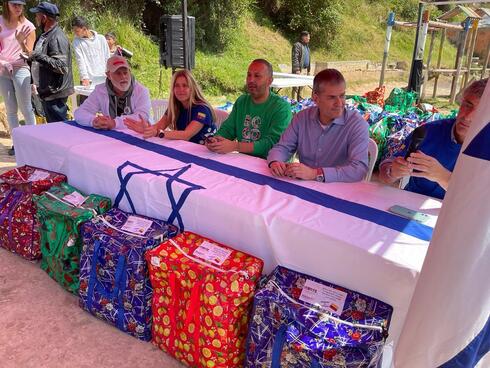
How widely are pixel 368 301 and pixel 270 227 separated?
16.7 inches

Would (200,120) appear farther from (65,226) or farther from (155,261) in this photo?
(155,261)

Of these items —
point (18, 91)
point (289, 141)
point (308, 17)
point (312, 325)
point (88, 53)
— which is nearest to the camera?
point (312, 325)

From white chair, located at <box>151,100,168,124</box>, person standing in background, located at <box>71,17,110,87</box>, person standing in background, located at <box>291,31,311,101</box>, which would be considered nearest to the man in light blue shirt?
white chair, located at <box>151,100,168,124</box>

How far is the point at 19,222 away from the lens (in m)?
2.29

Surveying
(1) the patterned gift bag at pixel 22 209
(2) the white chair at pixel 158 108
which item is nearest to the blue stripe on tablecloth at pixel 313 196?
(1) the patterned gift bag at pixel 22 209

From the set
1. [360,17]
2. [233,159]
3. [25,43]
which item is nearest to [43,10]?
[25,43]

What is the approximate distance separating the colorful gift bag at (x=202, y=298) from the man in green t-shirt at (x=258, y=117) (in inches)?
36.6

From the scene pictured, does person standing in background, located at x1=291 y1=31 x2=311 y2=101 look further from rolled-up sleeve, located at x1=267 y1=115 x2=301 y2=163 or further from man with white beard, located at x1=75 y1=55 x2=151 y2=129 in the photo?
rolled-up sleeve, located at x1=267 y1=115 x2=301 y2=163

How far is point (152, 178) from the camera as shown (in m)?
1.87

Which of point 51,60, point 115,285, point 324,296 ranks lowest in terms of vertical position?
point 115,285

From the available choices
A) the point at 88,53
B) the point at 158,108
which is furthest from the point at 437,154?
the point at 88,53

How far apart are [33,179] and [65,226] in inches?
20.3

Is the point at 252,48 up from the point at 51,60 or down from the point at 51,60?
up

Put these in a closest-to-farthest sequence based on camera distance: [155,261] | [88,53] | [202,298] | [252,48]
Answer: [202,298] → [155,261] → [88,53] → [252,48]
